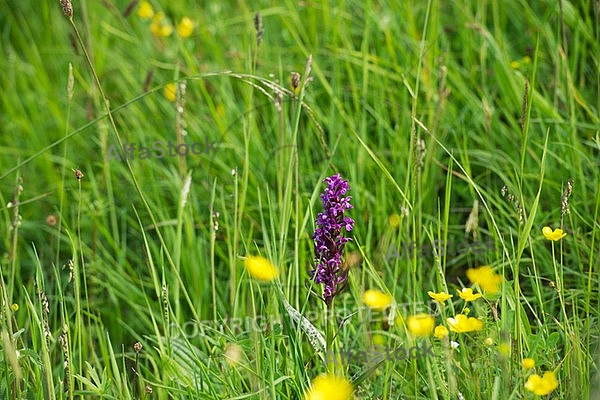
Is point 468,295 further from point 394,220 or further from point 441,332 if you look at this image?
point 394,220

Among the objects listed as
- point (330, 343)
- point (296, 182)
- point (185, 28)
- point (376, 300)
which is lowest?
point (330, 343)

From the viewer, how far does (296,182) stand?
1623 mm

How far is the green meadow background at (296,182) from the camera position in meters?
1.56

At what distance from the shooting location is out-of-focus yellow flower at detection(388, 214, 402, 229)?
1908mm

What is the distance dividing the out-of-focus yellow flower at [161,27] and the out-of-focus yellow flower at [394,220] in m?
1.26

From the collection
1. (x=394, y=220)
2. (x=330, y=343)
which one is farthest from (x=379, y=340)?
(x=394, y=220)

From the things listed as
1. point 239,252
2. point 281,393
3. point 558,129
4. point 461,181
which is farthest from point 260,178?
point 281,393

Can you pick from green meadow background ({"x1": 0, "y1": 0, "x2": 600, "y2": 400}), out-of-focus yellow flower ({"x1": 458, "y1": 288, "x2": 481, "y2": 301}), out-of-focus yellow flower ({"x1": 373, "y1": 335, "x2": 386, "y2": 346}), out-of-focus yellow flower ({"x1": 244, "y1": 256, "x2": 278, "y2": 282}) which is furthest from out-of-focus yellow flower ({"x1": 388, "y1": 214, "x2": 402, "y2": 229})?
out-of-focus yellow flower ({"x1": 244, "y1": 256, "x2": 278, "y2": 282})

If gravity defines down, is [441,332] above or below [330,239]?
below

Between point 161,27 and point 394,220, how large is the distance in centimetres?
140

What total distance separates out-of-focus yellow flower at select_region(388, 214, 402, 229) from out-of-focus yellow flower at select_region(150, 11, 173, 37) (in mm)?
1263

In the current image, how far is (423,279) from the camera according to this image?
6.48 ft

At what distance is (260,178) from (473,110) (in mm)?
659

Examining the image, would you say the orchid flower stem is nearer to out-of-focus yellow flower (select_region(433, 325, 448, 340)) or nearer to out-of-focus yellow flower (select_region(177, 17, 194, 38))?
out-of-focus yellow flower (select_region(433, 325, 448, 340))
